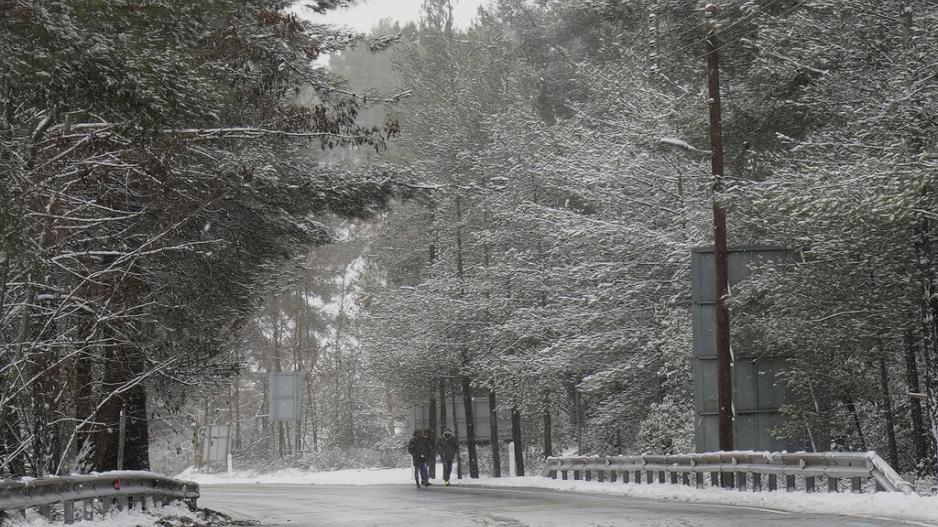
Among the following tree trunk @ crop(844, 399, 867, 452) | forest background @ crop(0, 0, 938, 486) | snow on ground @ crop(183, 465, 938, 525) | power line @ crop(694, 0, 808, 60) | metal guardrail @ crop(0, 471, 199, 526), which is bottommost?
snow on ground @ crop(183, 465, 938, 525)

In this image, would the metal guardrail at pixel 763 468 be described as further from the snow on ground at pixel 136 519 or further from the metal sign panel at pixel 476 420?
the metal sign panel at pixel 476 420

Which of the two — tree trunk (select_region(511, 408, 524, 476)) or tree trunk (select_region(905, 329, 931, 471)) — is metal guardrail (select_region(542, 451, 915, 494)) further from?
tree trunk (select_region(511, 408, 524, 476))

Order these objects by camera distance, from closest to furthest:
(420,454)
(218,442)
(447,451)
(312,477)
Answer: (420,454) → (447,451) → (312,477) → (218,442)

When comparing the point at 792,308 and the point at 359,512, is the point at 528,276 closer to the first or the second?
the point at 792,308

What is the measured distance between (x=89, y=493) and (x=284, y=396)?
3329cm

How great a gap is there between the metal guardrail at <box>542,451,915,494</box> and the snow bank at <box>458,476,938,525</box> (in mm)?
310

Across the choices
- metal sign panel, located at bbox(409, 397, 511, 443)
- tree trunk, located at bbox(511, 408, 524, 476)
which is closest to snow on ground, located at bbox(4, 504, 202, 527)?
tree trunk, located at bbox(511, 408, 524, 476)

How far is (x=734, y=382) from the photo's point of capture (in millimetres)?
22906

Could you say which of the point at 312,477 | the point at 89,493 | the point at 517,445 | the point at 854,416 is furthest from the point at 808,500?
the point at 312,477

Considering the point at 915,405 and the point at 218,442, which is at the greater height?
the point at 915,405

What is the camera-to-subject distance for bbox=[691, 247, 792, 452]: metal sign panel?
74.7 feet

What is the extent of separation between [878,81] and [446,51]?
25.1 metres

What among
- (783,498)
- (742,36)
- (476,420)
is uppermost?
(742,36)

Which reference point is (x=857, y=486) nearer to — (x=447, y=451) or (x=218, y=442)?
(x=447, y=451)
